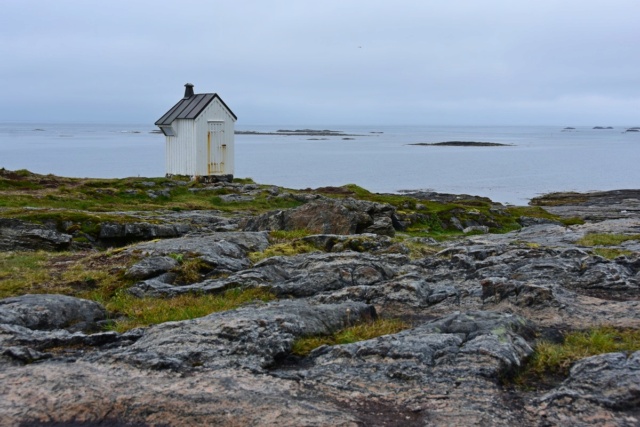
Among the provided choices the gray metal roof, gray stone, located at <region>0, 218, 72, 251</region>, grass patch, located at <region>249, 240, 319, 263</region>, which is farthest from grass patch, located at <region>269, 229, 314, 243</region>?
the gray metal roof

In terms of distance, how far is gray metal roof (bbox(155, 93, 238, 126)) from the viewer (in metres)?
39.4

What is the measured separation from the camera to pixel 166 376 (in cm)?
702

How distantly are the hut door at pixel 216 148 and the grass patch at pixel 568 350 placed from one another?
33.9m

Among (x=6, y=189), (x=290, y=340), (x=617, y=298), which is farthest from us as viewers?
(x=6, y=189)

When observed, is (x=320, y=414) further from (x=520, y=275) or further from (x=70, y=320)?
(x=520, y=275)

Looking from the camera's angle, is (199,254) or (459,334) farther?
(199,254)

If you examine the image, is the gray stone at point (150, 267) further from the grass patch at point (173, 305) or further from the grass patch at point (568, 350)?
the grass patch at point (568, 350)

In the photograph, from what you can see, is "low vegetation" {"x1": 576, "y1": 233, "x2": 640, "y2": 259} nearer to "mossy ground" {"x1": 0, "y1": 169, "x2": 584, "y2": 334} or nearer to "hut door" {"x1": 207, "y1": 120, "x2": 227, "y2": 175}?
"mossy ground" {"x1": 0, "y1": 169, "x2": 584, "y2": 334}

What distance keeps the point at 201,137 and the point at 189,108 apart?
2.20 meters

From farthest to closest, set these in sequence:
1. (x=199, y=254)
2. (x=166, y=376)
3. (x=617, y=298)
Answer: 1. (x=199, y=254)
2. (x=617, y=298)
3. (x=166, y=376)

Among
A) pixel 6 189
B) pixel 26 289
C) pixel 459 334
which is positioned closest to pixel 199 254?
pixel 26 289

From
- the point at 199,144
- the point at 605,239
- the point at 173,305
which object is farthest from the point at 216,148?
the point at 173,305

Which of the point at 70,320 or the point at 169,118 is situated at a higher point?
the point at 169,118

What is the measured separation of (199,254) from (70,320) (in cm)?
463
